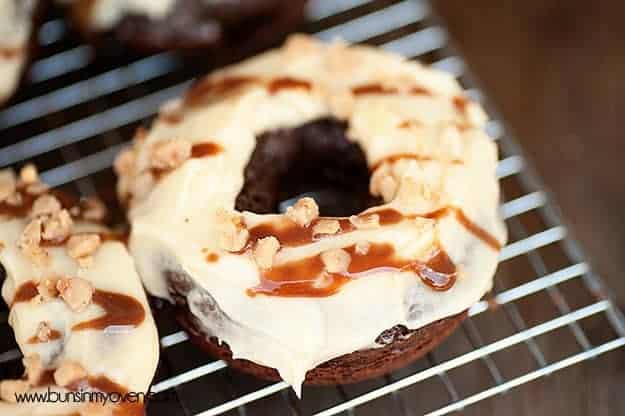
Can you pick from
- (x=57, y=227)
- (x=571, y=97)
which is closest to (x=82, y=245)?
(x=57, y=227)

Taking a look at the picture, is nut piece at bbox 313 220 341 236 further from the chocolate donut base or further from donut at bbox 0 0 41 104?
donut at bbox 0 0 41 104

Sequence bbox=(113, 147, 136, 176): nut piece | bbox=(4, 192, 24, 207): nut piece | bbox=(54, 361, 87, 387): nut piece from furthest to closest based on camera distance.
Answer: bbox=(113, 147, 136, 176): nut piece < bbox=(4, 192, 24, 207): nut piece < bbox=(54, 361, 87, 387): nut piece

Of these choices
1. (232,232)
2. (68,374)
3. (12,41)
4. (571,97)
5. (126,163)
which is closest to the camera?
(68,374)

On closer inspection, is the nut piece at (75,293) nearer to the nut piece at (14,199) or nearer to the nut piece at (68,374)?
the nut piece at (68,374)

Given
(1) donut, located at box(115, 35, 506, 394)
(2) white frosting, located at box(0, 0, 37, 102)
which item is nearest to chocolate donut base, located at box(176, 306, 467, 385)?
(1) donut, located at box(115, 35, 506, 394)

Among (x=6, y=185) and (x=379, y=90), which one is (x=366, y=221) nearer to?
(x=379, y=90)

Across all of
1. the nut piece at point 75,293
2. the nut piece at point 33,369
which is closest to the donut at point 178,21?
the nut piece at point 75,293
